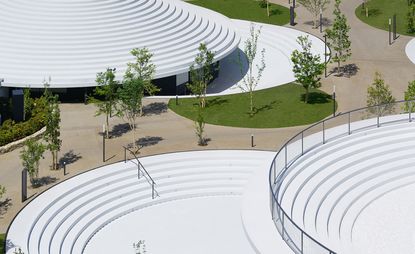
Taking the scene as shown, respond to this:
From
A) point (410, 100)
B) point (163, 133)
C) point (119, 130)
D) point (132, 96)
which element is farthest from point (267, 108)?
point (410, 100)

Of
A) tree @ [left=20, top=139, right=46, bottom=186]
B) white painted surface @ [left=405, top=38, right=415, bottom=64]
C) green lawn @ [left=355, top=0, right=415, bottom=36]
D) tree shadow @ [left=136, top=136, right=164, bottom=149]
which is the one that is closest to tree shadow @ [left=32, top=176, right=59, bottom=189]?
tree @ [left=20, top=139, right=46, bottom=186]

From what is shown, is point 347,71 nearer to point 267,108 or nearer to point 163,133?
point 267,108

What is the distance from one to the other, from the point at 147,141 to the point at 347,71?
720 inches

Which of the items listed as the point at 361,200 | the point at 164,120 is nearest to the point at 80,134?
the point at 164,120

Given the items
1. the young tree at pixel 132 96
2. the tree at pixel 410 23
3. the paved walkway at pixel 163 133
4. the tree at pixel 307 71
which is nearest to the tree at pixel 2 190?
the paved walkway at pixel 163 133

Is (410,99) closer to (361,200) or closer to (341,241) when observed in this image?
→ (361,200)

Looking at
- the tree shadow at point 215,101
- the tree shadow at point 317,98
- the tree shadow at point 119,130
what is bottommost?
the tree shadow at point 119,130

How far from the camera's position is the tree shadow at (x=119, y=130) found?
166 ft

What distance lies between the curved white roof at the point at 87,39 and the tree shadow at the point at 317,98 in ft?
25.1

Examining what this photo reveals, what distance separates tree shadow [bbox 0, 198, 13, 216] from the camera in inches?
1618

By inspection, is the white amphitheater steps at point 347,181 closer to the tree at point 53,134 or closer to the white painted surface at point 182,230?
the white painted surface at point 182,230

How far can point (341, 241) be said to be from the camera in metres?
38.4

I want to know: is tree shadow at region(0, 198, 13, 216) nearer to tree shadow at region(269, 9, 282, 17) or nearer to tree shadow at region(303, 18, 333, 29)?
tree shadow at region(303, 18, 333, 29)

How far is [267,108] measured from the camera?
54656 millimetres
